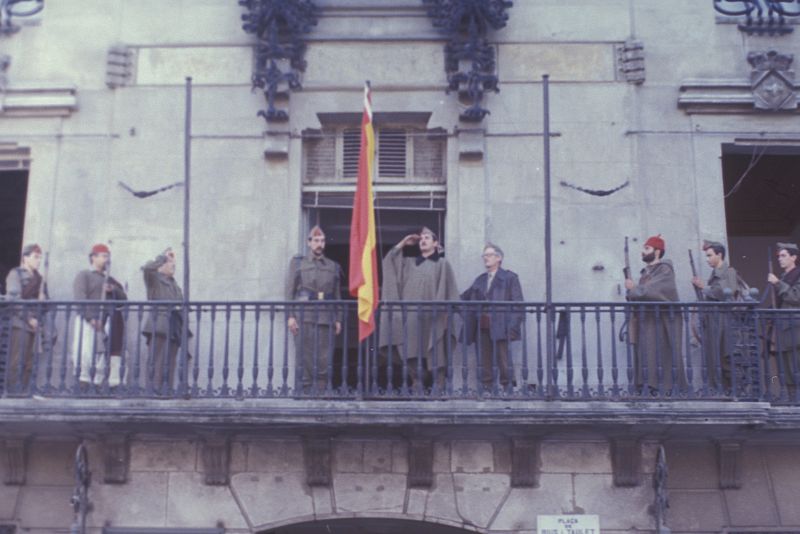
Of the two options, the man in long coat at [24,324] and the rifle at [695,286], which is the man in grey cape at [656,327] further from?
the man in long coat at [24,324]

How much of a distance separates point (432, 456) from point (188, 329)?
267 centimetres

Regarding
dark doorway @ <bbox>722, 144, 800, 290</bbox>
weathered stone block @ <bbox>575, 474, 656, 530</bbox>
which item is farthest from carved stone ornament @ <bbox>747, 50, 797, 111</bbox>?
weathered stone block @ <bbox>575, 474, 656, 530</bbox>

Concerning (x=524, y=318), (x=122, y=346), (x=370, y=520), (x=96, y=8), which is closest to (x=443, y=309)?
(x=524, y=318)

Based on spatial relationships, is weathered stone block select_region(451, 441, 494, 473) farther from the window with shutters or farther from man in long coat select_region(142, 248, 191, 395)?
the window with shutters

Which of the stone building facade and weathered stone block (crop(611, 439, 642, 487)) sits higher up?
the stone building facade

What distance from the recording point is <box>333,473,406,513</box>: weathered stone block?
11.8 metres

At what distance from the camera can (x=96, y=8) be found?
1388 cm

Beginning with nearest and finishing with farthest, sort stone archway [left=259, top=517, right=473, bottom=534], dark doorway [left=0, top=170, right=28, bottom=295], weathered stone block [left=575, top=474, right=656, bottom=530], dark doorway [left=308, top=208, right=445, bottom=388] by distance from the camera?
weathered stone block [left=575, top=474, right=656, bottom=530] → stone archway [left=259, top=517, right=473, bottom=534] → dark doorway [left=308, top=208, right=445, bottom=388] → dark doorway [left=0, top=170, right=28, bottom=295]

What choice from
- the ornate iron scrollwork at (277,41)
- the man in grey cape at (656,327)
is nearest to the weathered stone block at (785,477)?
the man in grey cape at (656,327)

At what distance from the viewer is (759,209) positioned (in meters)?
17.1

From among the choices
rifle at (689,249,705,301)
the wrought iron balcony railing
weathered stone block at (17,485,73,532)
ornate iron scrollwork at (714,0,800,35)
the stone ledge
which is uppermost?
ornate iron scrollwork at (714,0,800,35)

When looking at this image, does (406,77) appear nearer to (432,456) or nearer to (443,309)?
(443,309)

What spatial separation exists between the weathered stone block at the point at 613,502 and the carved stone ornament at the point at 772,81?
435cm

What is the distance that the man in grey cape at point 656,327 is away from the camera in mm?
11742
